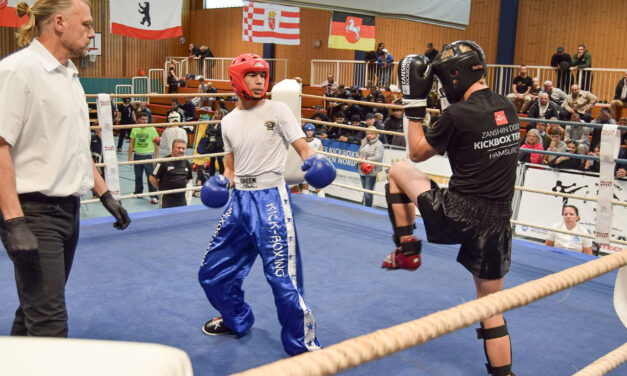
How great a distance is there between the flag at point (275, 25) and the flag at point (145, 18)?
2.97 meters

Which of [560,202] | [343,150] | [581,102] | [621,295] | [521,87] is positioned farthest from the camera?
[521,87]

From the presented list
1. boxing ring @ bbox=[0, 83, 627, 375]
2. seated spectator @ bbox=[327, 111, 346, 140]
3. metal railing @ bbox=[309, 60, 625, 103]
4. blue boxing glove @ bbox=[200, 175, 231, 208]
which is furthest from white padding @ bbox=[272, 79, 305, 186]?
metal railing @ bbox=[309, 60, 625, 103]

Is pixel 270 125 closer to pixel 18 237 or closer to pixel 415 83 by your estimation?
pixel 415 83

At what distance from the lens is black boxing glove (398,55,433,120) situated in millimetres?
2139

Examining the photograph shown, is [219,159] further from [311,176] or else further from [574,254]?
[311,176]

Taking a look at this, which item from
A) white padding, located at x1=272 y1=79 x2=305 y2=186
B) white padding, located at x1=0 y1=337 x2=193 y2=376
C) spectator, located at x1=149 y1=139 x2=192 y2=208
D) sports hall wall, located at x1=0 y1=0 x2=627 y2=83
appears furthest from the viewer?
sports hall wall, located at x1=0 y1=0 x2=627 y2=83

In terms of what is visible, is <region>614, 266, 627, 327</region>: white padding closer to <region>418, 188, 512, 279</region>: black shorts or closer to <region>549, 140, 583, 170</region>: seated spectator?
<region>418, 188, 512, 279</region>: black shorts

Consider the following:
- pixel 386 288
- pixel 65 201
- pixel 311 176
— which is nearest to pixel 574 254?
pixel 386 288

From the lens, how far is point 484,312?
94cm

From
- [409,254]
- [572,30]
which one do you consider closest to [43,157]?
[409,254]

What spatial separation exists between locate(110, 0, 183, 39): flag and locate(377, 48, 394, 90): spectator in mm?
5960

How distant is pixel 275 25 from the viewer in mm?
11594

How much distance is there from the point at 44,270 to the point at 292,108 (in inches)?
153

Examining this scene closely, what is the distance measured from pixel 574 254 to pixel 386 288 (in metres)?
1.55
